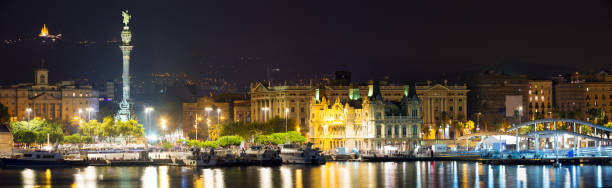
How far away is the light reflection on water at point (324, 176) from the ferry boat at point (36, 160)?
4321 millimetres

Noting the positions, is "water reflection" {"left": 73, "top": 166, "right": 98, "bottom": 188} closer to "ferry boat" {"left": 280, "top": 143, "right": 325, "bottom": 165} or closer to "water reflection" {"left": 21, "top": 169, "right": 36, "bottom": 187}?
"water reflection" {"left": 21, "top": 169, "right": 36, "bottom": 187}

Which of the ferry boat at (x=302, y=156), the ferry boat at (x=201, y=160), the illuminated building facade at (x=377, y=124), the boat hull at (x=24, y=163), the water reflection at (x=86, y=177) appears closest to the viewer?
the water reflection at (x=86, y=177)

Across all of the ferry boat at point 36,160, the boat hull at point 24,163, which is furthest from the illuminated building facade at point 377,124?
the boat hull at point 24,163

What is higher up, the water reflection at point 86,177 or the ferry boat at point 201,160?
the ferry boat at point 201,160

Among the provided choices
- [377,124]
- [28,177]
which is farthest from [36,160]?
[377,124]

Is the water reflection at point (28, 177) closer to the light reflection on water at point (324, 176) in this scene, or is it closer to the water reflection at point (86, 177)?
the light reflection on water at point (324, 176)

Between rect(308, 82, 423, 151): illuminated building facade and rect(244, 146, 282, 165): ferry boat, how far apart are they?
3140cm

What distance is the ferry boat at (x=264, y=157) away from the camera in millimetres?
152212

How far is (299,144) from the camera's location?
18275 cm

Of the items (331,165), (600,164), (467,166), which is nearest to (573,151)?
(600,164)

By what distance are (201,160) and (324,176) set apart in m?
25.4

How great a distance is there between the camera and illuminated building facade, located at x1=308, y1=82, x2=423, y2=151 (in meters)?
187

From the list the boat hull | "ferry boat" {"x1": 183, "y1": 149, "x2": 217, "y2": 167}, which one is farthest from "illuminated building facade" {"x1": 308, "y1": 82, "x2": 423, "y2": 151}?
the boat hull

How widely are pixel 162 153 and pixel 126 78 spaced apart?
40.8 metres
